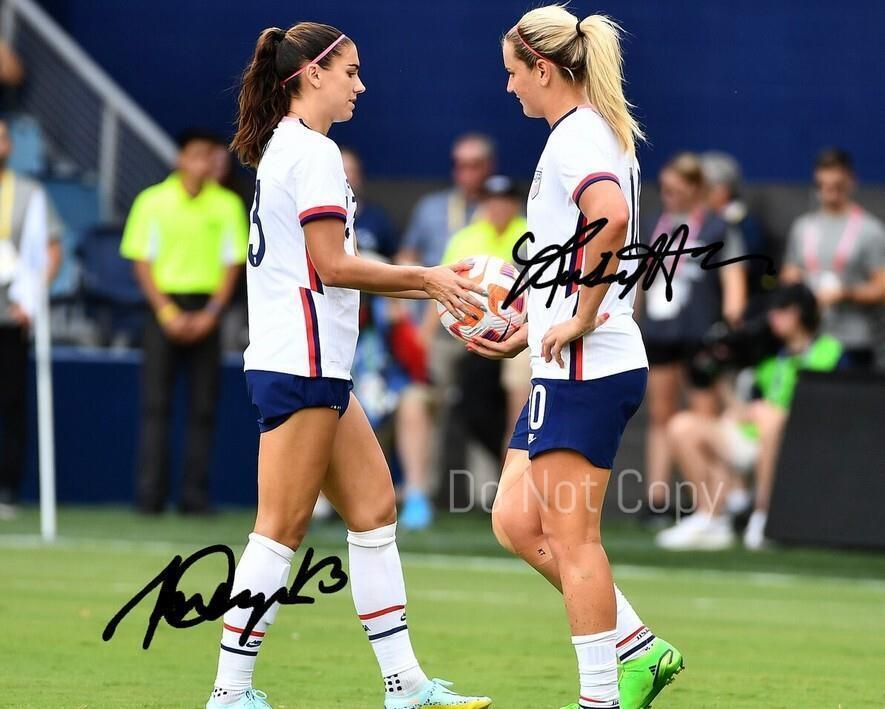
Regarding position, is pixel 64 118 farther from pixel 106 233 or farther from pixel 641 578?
pixel 641 578

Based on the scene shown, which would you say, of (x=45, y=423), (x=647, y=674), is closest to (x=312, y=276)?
(x=647, y=674)

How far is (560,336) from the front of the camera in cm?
531

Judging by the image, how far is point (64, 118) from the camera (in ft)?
56.9

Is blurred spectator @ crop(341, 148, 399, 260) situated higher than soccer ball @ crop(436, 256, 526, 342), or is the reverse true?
blurred spectator @ crop(341, 148, 399, 260)

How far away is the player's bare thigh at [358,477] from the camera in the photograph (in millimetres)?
5746

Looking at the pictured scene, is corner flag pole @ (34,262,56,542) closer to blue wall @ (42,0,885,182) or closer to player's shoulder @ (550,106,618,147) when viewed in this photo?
blue wall @ (42,0,885,182)

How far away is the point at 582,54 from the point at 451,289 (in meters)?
0.82

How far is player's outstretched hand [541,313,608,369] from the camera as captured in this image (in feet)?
17.4

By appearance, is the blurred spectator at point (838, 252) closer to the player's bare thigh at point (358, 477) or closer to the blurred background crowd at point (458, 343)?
the blurred background crowd at point (458, 343)

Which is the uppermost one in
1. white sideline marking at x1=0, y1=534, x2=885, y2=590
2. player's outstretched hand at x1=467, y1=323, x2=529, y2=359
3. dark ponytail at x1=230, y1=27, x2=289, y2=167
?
dark ponytail at x1=230, y1=27, x2=289, y2=167

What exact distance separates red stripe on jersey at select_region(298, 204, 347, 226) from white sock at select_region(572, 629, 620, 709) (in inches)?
56.9

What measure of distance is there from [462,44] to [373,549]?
11.7 m

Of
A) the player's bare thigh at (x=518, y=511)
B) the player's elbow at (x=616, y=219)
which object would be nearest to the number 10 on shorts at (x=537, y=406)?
the player's bare thigh at (x=518, y=511)
